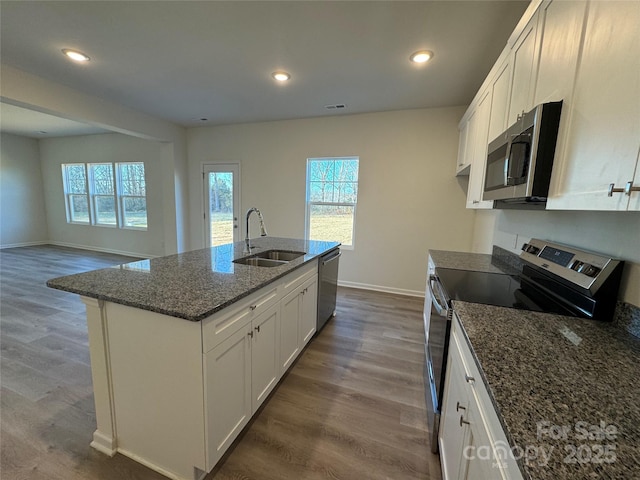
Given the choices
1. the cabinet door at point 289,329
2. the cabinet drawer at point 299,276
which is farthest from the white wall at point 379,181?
the cabinet door at point 289,329

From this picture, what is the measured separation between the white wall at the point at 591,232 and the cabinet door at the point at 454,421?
74 cm

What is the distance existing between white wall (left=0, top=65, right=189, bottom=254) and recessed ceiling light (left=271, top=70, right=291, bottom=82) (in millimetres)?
2770

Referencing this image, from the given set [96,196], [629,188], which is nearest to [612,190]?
[629,188]

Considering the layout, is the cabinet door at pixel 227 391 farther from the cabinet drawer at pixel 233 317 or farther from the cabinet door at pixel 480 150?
the cabinet door at pixel 480 150

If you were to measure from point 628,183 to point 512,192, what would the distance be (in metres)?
0.67

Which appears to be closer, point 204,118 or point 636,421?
point 636,421

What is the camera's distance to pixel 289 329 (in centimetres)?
205

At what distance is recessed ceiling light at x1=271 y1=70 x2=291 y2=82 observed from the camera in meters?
2.79

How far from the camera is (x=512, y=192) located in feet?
4.65

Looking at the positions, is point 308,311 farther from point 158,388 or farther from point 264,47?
point 264,47

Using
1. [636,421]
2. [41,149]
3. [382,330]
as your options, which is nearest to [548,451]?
[636,421]

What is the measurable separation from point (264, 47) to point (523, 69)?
2.01 metres

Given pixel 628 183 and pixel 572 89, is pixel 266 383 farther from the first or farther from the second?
pixel 572 89

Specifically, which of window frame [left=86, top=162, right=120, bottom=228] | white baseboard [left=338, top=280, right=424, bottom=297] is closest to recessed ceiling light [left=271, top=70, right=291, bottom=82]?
white baseboard [left=338, top=280, right=424, bottom=297]
